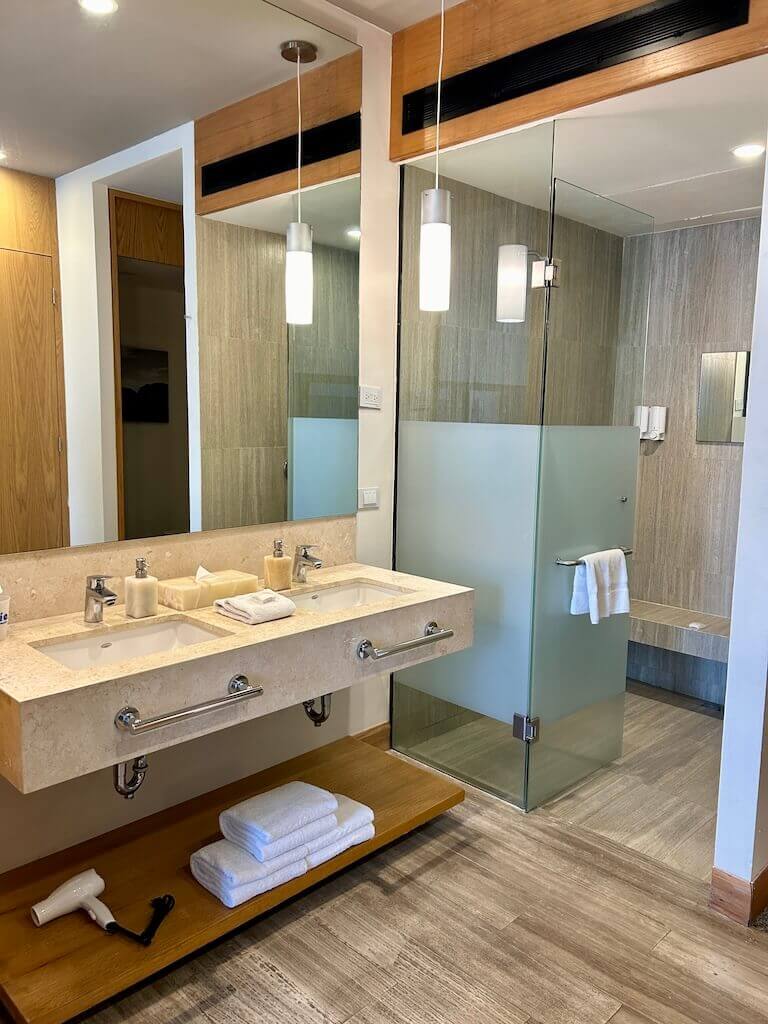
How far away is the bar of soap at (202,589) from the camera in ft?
7.32

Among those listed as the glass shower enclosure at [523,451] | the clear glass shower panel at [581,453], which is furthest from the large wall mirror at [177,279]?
the clear glass shower panel at [581,453]

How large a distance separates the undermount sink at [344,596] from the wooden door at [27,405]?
0.84 metres

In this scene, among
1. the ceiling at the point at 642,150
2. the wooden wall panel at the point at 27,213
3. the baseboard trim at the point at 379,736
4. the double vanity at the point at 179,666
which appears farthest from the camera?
the baseboard trim at the point at 379,736

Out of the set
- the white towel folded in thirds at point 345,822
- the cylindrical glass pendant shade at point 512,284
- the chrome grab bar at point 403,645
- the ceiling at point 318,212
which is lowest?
the white towel folded in thirds at point 345,822

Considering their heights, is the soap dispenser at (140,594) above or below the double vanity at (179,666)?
above

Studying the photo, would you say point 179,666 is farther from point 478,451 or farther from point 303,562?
point 478,451

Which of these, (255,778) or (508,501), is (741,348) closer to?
(508,501)

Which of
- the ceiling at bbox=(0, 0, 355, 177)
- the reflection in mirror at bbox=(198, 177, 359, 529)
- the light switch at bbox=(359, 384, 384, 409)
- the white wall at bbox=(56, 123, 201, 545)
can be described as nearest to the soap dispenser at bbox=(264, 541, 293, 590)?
the reflection in mirror at bbox=(198, 177, 359, 529)

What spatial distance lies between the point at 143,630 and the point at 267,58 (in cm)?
184

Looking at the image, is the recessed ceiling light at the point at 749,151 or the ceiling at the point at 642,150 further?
the recessed ceiling light at the point at 749,151

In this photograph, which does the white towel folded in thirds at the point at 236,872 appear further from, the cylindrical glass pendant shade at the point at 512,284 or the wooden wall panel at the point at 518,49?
the wooden wall panel at the point at 518,49

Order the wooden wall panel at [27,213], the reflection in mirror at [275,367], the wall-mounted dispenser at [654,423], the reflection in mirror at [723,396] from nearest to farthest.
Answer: the wooden wall panel at [27,213]
the reflection in mirror at [275,367]
the reflection in mirror at [723,396]
the wall-mounted dispenser at [654,423]

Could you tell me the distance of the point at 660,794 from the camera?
9.71ft

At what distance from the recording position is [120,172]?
2178mm
